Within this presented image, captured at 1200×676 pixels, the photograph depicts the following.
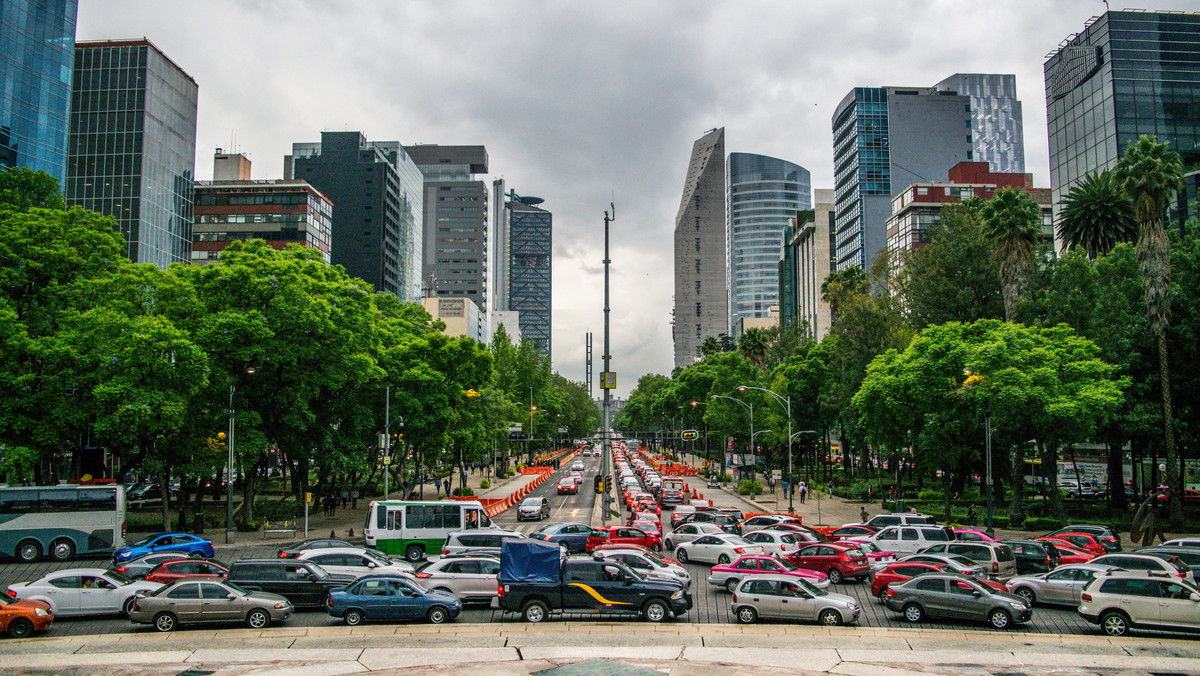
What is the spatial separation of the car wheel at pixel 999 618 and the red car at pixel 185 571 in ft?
72.2

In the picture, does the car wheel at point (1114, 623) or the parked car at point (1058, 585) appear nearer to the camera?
the car wheel at point (1114, 623)

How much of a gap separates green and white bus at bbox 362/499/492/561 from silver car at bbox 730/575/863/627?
654 inches

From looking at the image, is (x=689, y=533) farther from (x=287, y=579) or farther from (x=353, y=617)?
(x=287, y=579)

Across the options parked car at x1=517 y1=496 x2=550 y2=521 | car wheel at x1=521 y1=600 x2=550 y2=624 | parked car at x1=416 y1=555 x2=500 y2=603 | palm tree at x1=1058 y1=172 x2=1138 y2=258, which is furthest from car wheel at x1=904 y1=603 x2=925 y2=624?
palm tree at x1=1058 y1=172 x2=1138 y2=258

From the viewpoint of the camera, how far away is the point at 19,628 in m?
20.0

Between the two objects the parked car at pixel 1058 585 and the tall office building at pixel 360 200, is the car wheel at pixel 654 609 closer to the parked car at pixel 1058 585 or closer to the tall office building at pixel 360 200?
the parked car at pixel 1058 585

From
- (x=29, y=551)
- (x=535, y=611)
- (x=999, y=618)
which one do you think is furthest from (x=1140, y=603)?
(x=29, y=551)

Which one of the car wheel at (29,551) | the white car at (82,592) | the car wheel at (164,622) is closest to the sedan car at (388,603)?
the car wheel at (164,622)

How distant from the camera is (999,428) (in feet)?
145

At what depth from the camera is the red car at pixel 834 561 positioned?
27.5 meters

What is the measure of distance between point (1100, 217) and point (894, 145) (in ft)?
387

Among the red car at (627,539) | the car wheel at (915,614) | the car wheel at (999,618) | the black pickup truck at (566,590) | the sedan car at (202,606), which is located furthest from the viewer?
the red car at (627,539)

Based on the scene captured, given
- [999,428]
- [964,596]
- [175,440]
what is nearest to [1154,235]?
[999,428]

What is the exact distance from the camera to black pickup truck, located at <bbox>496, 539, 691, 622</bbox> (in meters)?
21.3
